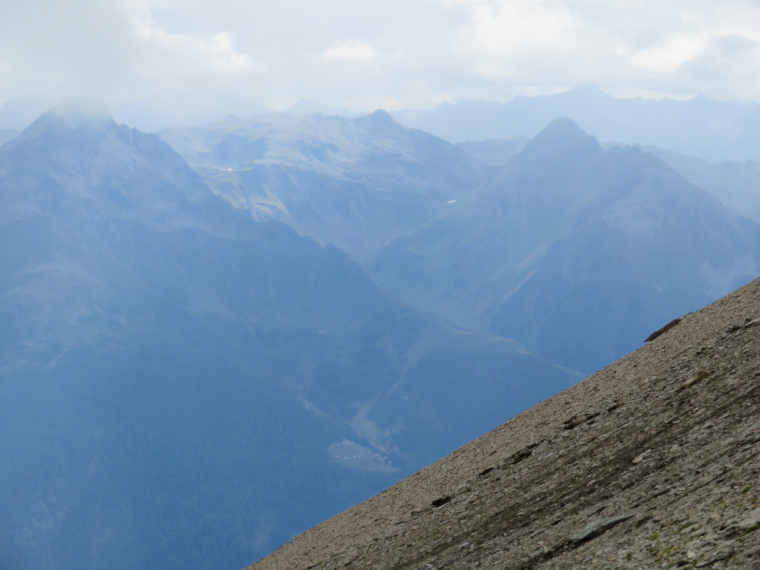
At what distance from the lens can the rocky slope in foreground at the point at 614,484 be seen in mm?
14867

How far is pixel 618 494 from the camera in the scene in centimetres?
1908

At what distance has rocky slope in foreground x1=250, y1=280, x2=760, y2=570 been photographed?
14.9 meters

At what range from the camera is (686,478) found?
17391 mm

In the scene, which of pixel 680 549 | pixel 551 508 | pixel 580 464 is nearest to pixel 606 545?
pixel 680 549

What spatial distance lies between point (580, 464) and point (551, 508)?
2.87 metres

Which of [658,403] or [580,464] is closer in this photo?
[580,464]

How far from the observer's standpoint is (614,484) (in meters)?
20.0

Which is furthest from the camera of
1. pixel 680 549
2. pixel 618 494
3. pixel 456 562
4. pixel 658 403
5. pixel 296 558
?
pixel 296 558

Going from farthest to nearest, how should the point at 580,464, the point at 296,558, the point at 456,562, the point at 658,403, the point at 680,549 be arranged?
the point at 296,558 → the point at 658,403 → the point at 580,464 → the point at 456,562 → the point at 680,549

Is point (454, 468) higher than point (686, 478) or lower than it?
higher

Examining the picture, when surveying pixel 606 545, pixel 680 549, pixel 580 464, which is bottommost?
pixel 680 549

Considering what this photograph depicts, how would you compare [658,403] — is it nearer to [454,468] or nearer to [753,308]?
[753,308]

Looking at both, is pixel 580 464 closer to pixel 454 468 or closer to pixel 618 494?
pixel 618 494

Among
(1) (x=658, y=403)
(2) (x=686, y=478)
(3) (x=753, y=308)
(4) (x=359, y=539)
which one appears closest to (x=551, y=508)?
(2) (x=686, y=478)
